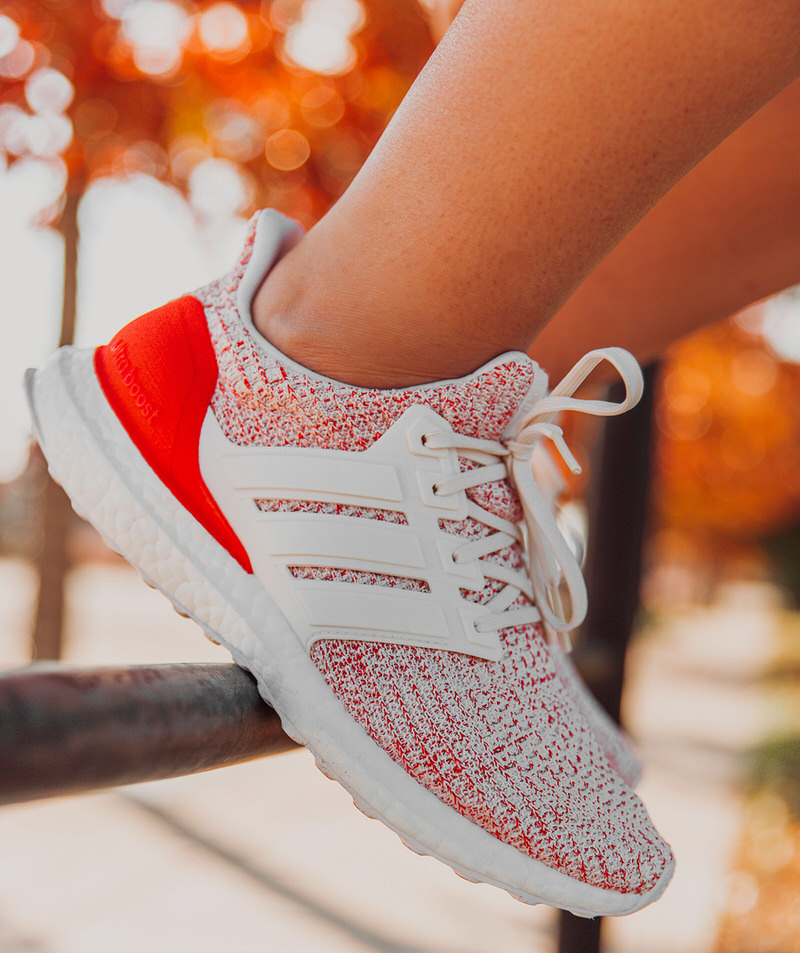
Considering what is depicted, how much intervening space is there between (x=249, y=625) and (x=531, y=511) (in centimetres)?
28

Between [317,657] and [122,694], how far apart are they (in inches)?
9.2

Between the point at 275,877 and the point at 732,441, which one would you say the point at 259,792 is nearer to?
the point at 275,877

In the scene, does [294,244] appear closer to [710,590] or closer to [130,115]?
[130,115]

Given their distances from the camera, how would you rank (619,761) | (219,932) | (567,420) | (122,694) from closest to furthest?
(122,694), (619,761), (219,932), (567,420)

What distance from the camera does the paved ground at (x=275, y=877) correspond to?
247 centimetres

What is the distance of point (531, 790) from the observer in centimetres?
69

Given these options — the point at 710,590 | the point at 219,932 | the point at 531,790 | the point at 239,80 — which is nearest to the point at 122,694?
the point at 531,790

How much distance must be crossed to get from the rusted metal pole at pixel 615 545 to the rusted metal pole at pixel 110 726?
0.92m

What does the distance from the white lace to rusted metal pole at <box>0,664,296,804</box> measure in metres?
0.26

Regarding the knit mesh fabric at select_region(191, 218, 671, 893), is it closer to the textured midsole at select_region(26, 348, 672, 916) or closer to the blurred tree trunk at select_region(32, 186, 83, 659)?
the textured midsole at select_region(26, 348, 672, 916)

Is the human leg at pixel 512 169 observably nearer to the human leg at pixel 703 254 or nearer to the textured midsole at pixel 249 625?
the textured midsole at pixel 249 625

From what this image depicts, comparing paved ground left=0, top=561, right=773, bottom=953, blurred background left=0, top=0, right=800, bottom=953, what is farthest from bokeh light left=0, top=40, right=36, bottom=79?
paved ground left=0, top=561, right=773, bottom=953

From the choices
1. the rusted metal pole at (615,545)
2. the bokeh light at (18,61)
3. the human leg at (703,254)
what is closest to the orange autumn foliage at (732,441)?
the bokeh light at (18,61)

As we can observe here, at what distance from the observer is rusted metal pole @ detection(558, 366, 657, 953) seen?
1.40 m
